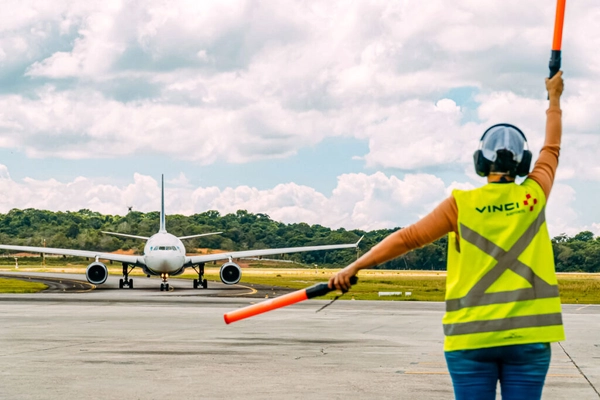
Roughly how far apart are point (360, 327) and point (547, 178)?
1658 cm

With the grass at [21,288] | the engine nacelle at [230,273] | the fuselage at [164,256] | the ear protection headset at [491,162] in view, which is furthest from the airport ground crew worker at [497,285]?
the engine nacelle at [230,273]

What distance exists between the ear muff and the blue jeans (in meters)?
0.91

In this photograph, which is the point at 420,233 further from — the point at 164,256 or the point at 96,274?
the point at 96,274

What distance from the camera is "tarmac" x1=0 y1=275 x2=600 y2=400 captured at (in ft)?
34.0

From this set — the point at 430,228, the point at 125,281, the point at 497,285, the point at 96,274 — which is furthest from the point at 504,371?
the point at 125,281

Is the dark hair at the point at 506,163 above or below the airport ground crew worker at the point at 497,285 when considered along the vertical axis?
above

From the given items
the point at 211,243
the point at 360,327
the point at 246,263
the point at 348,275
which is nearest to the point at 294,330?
the point at 360,327

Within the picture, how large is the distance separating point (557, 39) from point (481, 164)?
75 cm

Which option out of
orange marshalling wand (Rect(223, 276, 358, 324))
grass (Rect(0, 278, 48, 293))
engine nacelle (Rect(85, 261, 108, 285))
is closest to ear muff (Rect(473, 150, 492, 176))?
orange marshalling wand (Rect(223, 276, 358, 324))

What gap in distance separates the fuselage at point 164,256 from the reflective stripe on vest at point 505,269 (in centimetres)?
4132

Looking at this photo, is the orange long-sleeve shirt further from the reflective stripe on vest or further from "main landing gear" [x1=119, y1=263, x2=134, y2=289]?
"main landing gear" [x1=119, y1=263, x2=134, y2=289]

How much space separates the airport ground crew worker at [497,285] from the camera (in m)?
4.49

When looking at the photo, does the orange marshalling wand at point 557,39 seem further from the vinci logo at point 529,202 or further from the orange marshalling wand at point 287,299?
the orange marshalling wand at point 287,299

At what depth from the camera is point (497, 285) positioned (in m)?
4.52
